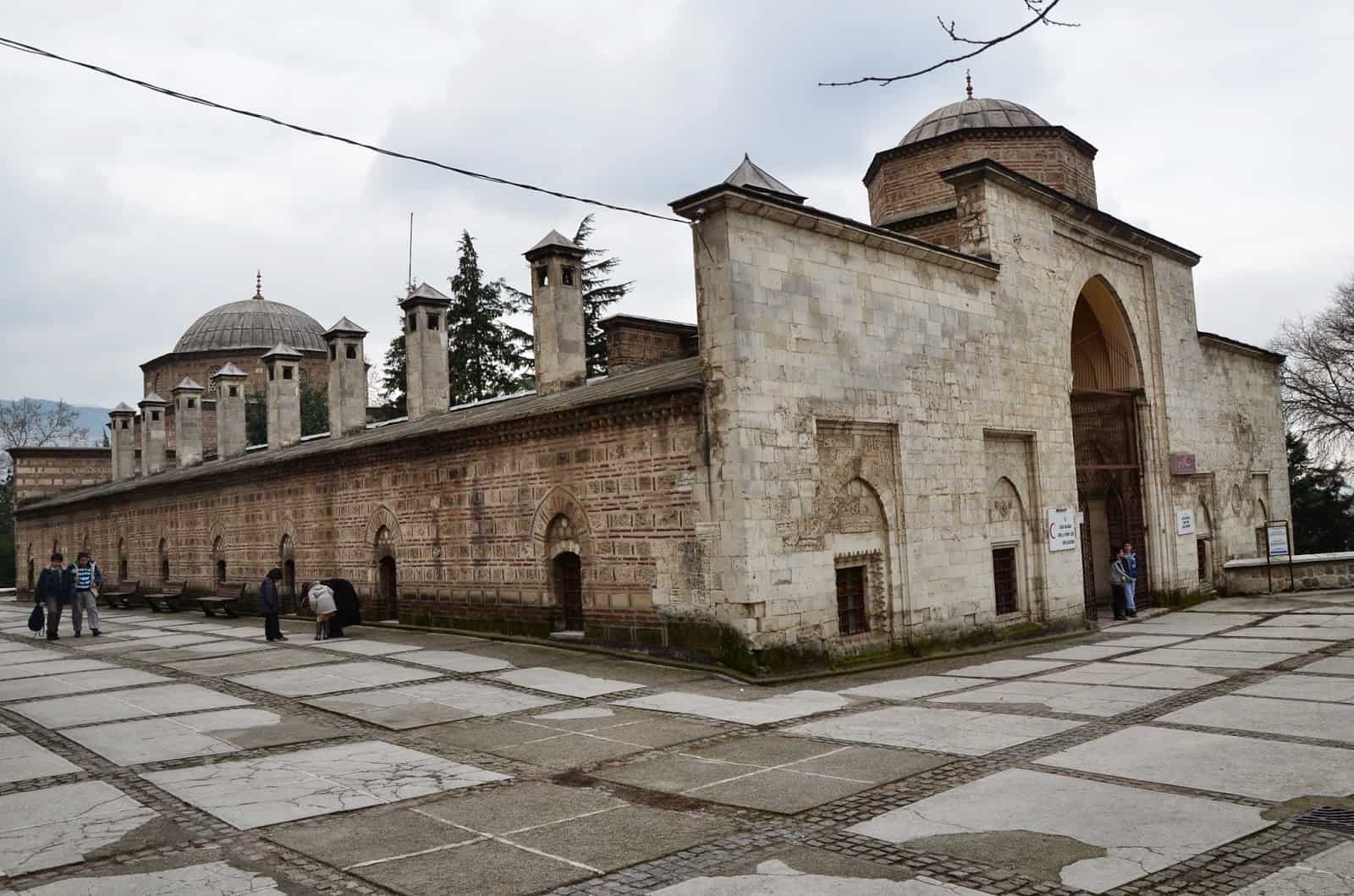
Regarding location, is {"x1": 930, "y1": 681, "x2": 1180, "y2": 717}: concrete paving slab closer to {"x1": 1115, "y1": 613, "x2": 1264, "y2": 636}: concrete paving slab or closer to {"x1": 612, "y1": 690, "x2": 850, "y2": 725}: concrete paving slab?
{"x1": 612, "y1": 690, "x2": 850, "y2": 725}: concrete paving slab

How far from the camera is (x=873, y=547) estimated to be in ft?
40.5

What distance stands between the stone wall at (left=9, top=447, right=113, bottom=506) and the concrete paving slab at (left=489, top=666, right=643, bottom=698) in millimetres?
31922

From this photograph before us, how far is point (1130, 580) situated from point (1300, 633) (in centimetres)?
401

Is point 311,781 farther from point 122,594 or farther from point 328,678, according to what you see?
point 122,594

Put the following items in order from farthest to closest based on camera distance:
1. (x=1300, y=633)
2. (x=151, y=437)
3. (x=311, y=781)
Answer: (x=151, y=437)
(x=1300, y=633)
(x=311, y=781)

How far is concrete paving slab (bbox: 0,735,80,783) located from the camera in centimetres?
714

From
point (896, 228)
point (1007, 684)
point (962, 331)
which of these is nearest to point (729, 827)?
point (1007, 684)

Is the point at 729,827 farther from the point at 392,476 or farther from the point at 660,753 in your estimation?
the point at 392,476

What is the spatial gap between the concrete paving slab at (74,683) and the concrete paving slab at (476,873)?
7.54m

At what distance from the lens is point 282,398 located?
2405cm

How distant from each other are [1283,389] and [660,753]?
1370 inches

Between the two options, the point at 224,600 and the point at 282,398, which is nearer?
the point at 224,600

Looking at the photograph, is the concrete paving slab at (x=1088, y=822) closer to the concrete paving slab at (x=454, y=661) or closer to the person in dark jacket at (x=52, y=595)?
the concrete paving slab at (x=454, y=661)

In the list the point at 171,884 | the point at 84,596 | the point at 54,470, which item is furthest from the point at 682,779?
the point at 54,470
